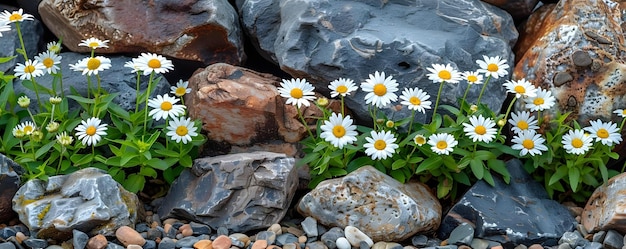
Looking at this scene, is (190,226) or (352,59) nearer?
(190,226)

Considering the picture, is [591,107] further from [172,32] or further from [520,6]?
[172,32]

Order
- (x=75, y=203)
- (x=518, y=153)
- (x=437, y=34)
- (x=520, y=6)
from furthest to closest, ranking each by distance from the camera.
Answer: (x=520, y=6) → (x=437, y=34) → (x=518, y=153) → (x=75, y=203)

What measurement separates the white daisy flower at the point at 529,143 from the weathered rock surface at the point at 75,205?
1.86 meters

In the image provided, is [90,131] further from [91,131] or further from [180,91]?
[180,91]

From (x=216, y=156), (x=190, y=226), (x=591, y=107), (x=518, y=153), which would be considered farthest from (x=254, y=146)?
(x=591, y=107)

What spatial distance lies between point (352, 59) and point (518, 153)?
37.9 inches

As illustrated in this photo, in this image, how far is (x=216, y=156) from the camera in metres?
3.99

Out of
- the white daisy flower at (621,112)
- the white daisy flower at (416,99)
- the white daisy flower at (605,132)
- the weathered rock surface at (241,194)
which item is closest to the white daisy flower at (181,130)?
the weathered rock surface at (241,194)

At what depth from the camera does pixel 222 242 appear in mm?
3523

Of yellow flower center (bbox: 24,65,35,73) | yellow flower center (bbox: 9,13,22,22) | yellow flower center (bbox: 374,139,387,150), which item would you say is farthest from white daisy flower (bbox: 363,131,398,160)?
yellow flower center (bbox: 9,13,22,22)

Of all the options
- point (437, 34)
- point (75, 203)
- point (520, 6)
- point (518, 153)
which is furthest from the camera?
point (520, 6)

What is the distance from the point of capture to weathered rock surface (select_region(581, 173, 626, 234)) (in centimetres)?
361

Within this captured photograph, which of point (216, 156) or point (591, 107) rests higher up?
point (591, 107)

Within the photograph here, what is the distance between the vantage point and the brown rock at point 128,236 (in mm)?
3484
